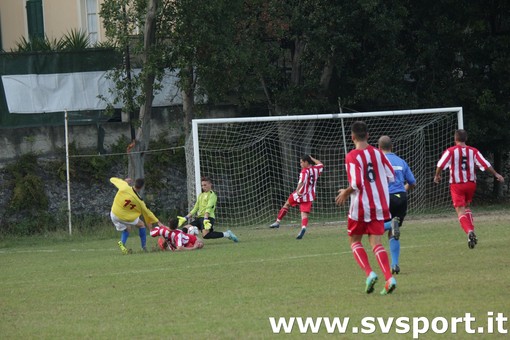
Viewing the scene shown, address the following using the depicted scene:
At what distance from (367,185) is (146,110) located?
16.9m

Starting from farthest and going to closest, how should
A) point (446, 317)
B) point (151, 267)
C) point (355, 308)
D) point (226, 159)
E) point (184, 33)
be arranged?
point (226, 159)
point (184, 33)
point (151, 267)
point (355, 308)
point (446, 317)

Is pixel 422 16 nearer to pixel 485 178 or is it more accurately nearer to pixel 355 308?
pixel 485 178

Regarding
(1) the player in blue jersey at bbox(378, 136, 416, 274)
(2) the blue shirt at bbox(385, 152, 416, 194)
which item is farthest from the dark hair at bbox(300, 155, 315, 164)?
(2) the blue shirt at bbox(385, 152, 416, 194)

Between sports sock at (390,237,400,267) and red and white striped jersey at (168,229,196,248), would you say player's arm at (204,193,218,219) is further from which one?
sports sock at (390,237,400,267)

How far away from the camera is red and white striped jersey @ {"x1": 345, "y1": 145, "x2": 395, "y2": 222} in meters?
11.7

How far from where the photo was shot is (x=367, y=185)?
38.6ft

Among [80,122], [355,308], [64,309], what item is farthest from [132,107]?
[355,308]

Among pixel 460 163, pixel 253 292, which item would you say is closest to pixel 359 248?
pixel 253 292

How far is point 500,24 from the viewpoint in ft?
110

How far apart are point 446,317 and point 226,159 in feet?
64.4

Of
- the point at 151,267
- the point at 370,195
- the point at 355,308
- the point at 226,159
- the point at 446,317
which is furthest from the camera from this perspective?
the point at 226,159

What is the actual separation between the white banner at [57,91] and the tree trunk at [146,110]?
103 cm

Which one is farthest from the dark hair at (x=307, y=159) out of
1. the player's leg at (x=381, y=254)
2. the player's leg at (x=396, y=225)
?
the player's leg at (x=381, y=254)

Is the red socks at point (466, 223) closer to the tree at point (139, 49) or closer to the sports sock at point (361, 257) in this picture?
the sports sock at point (361, 257)
